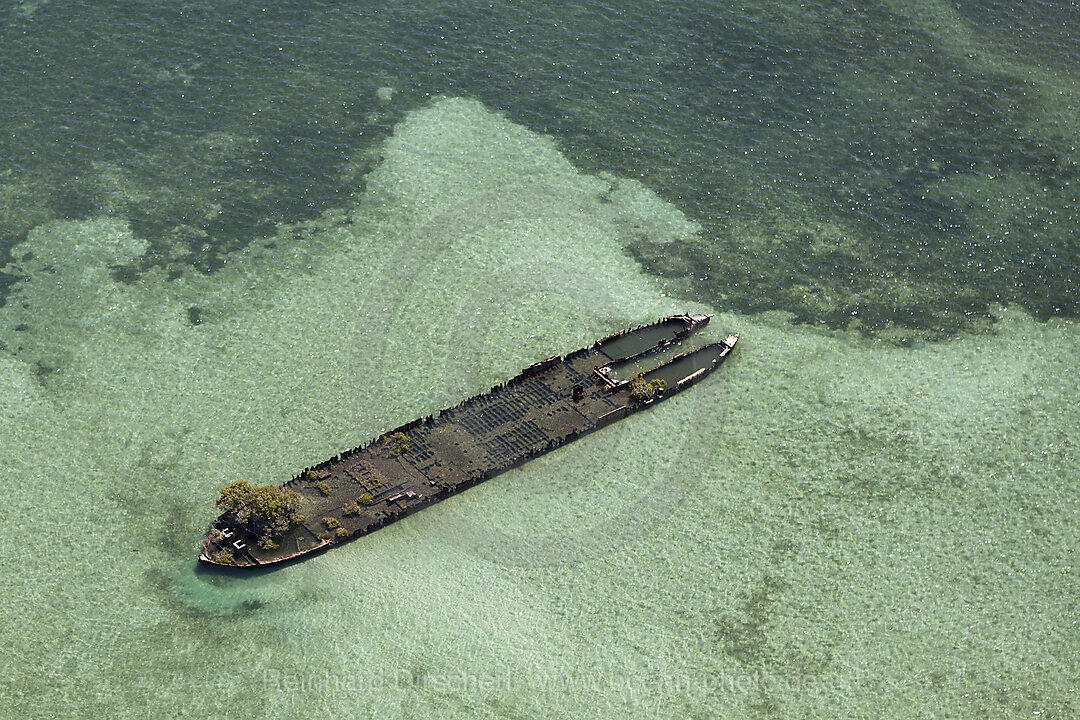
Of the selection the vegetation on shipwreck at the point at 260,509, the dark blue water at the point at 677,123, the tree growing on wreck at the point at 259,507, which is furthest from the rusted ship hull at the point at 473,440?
the dark blue water at the point at 677,123

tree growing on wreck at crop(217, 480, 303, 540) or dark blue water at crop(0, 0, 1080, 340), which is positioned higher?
dark blue water at crop(0, 0, 1080, 340)

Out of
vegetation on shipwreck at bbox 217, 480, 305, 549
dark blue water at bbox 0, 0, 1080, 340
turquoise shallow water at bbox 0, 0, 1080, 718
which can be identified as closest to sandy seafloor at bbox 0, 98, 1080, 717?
turquoise shallow water at bbox 0, 0, 1080, 718

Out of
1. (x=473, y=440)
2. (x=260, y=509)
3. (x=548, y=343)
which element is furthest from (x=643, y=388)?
(x=260, y=509)

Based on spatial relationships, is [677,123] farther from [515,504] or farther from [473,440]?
[515,504]

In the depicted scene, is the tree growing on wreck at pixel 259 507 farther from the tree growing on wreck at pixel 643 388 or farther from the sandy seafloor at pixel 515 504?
the tree growing on wreck at pixel 643 388

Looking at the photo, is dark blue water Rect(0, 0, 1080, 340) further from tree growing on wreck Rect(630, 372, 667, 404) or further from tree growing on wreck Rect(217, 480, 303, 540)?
tree growing on wreck Rect(217, 480, 303, 540)
